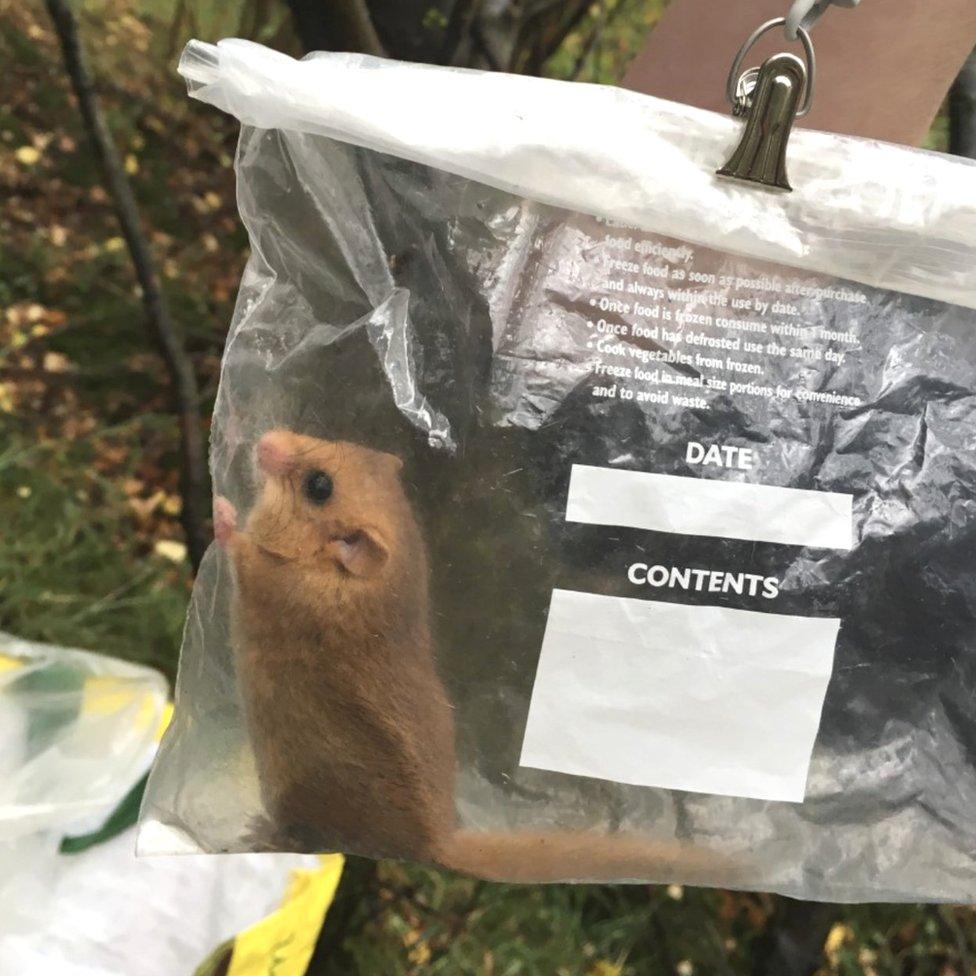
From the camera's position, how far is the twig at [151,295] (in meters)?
0.90

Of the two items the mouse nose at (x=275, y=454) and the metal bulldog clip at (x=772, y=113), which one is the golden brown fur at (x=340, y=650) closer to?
the mouse nose at (x=275, y=454)

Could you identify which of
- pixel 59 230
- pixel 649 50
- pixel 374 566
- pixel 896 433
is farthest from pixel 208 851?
pixel 59 230

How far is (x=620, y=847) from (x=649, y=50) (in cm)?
55

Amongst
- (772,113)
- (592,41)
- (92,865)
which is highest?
(592,41)

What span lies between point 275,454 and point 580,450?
17 cm

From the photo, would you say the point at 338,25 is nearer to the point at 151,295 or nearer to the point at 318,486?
the point at 151,295

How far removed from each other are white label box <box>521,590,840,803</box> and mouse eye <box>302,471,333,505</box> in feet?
0.47

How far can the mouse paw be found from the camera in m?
0.51

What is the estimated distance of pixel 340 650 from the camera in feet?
1.64

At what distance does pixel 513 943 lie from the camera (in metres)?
1.03

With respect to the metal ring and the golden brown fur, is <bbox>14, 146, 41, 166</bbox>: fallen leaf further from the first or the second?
the metal ring

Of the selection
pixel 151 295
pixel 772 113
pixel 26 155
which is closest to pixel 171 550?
pixel 151 295

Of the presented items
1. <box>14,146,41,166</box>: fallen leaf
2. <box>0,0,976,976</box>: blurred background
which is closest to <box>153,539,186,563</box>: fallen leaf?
<box>0,0,976,976</box>: blurred background

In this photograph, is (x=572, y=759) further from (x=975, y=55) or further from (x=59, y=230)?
(x=59, y=230)
